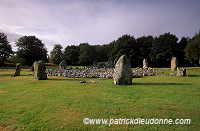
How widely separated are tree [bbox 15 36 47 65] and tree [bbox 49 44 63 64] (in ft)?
30.0

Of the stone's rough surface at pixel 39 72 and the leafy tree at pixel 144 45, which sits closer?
the stone's rough surface at pixel 39 72

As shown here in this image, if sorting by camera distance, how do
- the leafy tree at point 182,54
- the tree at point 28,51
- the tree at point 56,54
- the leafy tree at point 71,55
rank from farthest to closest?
the tree at point 56,54
the leafy tree at point 71,55
the tree at point 28,51
the leafy tree at point 182,54

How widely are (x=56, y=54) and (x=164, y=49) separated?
144 feet

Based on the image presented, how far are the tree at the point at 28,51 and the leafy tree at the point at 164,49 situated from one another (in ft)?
128

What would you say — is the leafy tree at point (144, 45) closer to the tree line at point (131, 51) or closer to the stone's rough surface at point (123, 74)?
the tree line at point (131, 51)

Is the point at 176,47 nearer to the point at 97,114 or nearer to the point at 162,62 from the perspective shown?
the point at 162,62

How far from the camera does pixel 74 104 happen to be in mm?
5562

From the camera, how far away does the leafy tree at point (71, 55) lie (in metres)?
54.1

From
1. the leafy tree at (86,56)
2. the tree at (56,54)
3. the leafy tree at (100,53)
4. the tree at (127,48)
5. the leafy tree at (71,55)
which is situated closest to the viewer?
the tree at (127,48)

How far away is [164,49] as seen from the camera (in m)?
40.1

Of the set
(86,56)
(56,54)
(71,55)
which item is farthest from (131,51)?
(56,54)

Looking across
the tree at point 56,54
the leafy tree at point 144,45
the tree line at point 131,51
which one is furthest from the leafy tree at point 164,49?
the tree at point 56,54

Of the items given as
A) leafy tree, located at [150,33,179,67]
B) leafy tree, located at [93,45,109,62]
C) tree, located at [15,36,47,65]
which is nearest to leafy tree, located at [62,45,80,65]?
leafy tree, located at [93,45,109,62]

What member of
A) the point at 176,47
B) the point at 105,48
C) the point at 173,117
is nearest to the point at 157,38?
the point at 176,47
